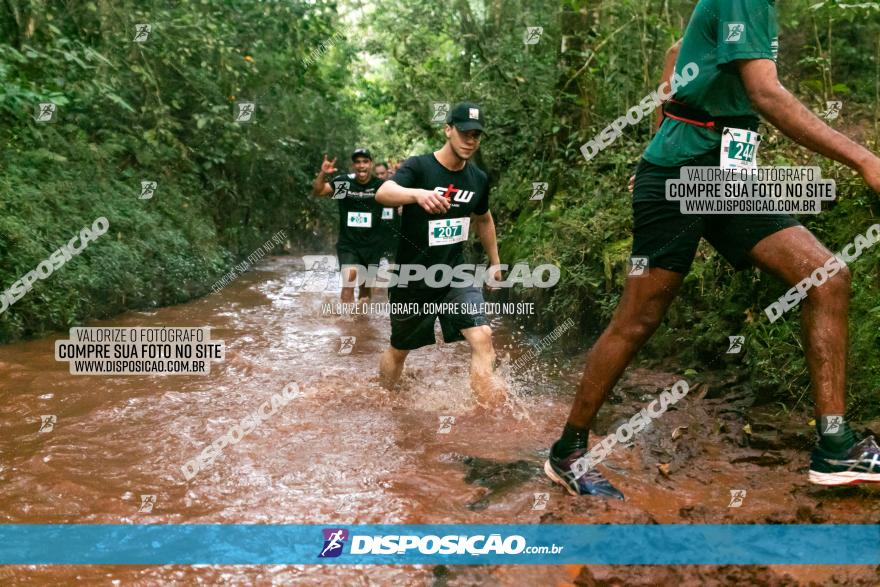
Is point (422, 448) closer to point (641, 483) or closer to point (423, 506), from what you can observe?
point (423, 506)

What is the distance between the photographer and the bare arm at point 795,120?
2621 mm

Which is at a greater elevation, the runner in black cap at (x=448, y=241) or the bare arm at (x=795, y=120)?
the bare arm at (x=795, y=120)

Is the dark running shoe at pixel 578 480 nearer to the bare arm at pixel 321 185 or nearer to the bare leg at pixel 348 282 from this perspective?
the bare arm at pixel 321 185

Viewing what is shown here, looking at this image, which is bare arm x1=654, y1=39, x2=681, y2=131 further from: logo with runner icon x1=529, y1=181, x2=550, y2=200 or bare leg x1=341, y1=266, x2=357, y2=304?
bare leg x1=341, y1=266, x2=357, y2=304

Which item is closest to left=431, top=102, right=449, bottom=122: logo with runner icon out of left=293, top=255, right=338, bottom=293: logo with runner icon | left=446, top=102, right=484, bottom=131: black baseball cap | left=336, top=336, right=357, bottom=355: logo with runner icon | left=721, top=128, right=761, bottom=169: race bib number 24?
left=336, top=336, right=357, bottom=355: logo with runner icon

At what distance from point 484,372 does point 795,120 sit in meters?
2.60

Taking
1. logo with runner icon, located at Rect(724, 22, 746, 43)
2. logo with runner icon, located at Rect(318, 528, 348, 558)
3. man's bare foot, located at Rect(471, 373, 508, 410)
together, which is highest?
logo with runner icon, located at Rect(724, 22, 746, 43)

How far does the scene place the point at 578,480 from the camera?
3.20 m

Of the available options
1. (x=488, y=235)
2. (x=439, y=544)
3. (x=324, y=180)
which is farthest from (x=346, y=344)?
(x=439, y=544)

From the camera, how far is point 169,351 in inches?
273

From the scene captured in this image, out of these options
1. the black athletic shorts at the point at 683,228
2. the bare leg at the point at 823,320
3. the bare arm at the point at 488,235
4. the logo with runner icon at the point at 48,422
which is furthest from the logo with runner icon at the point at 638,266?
the logo with runner icon at the point at 48,422

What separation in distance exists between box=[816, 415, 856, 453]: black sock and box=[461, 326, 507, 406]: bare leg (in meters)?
2.32

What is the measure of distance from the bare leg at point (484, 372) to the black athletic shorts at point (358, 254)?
16.6 feet

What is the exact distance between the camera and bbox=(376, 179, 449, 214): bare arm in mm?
4023
